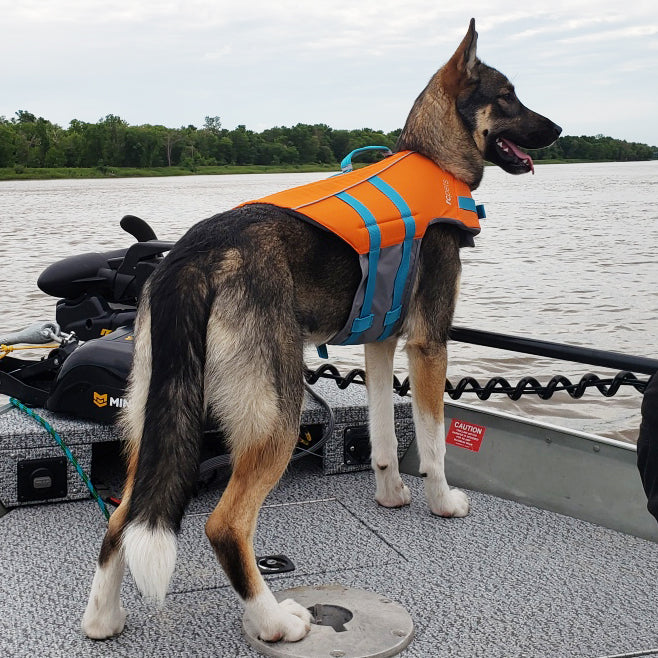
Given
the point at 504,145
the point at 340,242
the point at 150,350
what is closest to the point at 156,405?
the point at 150,350

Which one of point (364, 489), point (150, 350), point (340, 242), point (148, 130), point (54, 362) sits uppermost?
point (148, 130)

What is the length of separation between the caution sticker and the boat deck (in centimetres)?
23

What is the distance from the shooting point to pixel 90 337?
4.29 m

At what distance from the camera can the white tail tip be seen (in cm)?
215

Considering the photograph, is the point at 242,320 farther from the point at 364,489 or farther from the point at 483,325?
the point at 483,325

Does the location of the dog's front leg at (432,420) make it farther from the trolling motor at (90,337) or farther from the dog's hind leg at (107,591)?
the dog's hind leg at (107,591)

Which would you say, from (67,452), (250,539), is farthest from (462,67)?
(67,452)

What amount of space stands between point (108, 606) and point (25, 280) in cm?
1120

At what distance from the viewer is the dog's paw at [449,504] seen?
11.3 ft

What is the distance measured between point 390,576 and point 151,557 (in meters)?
1.08

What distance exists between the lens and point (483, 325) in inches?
412

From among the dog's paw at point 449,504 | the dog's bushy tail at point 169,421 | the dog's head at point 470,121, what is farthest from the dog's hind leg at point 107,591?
the dog's head at point 470,121

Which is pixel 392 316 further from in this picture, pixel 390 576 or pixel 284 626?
pixel 284 626

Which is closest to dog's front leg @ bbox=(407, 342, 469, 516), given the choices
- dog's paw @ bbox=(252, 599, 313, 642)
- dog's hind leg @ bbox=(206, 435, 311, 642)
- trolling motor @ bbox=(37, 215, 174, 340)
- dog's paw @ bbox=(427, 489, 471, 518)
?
dog's paw @ bbox=(427, 489, 471, 518)
